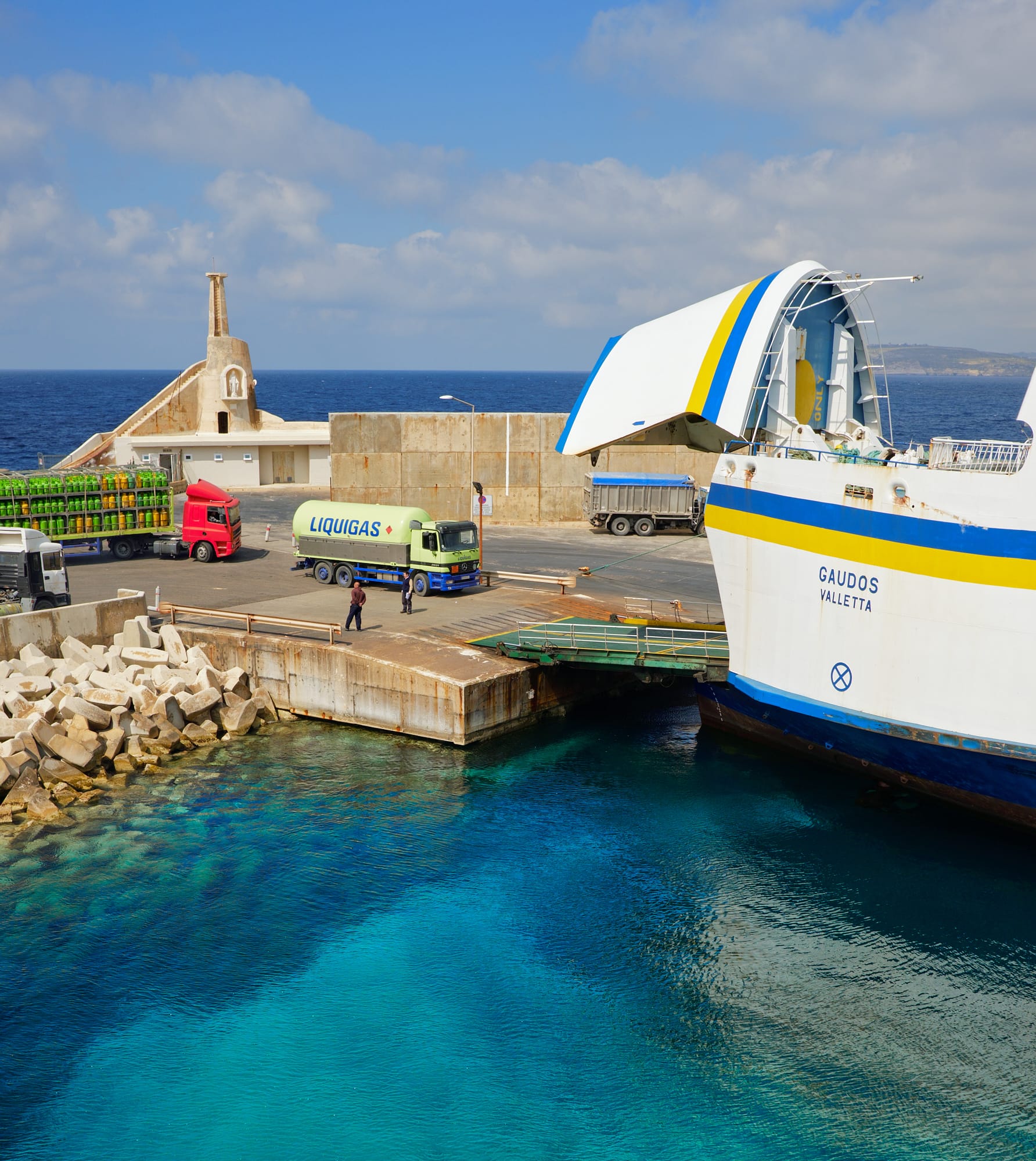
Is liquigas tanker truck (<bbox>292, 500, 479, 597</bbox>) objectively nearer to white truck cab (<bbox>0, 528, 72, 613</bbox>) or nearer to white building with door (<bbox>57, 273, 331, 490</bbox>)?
white truck cab (<bbox>0, 528, 72, 613</bbox>)

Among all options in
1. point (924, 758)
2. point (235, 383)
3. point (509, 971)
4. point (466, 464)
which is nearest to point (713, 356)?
point (924, 758)

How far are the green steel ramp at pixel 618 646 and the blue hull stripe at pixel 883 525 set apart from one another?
4454mm

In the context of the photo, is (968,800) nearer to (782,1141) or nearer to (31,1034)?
(782,1141)

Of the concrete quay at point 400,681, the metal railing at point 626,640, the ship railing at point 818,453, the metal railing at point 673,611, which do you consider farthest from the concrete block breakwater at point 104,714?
the ship railing at point 818,453

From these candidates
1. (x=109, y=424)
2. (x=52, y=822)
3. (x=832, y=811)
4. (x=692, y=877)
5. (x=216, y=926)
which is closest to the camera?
(x=216, y=926)

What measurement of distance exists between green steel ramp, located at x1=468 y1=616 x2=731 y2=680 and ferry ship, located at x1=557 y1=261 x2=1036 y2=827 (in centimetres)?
152

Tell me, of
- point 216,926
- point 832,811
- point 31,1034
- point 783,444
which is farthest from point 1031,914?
point 31,1034

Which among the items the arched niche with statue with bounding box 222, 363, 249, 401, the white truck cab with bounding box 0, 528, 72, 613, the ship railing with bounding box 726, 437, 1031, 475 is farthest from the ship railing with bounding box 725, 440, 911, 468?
the arched niche with statue with bounding box 222, 363, 249, 401

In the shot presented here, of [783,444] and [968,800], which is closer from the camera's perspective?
[968,800]

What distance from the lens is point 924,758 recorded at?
24797 mm

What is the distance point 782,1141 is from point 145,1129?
9.63 m

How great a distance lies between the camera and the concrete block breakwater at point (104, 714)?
86.3 feet

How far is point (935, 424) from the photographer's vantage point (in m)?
128

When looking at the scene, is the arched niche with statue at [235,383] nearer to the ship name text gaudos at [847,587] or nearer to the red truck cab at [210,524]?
the red truck cab at [210,524]
